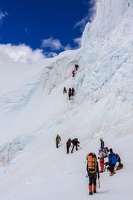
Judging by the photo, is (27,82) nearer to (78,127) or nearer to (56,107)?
(56,107)

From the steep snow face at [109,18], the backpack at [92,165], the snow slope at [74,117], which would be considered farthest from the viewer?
the steep snow face at [109,18]

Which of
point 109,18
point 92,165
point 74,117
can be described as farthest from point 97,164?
point 109,18

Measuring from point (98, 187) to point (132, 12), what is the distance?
28.7m

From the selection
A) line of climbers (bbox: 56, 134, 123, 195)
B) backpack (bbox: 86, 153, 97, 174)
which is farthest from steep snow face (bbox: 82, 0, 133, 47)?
backpack (bbox: 86, 153, 97, 174)

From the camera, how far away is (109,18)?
39.9 metres

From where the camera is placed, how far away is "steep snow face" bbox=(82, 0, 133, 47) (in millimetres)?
37991

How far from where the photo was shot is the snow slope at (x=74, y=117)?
16875 millimetres

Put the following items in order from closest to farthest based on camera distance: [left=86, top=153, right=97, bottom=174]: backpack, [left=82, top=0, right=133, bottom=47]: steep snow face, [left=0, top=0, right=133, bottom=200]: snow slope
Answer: [left=86, top=153, right=97, bottom=174]: backpack
[left=0, top=0, right=133, bottom=200]: snow slope
[left=82, top=0, right=133, bottom=47]: steep snow face

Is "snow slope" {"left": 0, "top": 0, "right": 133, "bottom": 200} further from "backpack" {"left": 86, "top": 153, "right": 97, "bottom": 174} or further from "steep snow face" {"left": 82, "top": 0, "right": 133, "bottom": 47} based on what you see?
"backpack" {"left": 86, "top": 153, "right": 97, "bottom": 174}

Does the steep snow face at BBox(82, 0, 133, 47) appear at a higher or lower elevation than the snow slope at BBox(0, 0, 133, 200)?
higher

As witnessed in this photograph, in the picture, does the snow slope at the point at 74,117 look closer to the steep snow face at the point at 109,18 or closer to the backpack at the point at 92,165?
the steep snow face at the point at 109,18

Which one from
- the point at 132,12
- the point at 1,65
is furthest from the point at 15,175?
the point at 1,65

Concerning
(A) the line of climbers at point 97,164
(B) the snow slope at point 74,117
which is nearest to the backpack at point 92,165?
(A) the line of climbers at point 97,164

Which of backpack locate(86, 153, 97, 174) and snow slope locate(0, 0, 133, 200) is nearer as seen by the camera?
backpack locate(86, 153, 97, 174)
